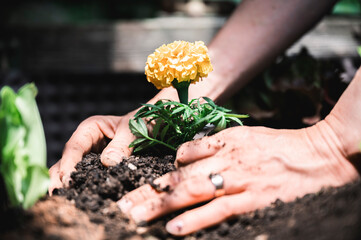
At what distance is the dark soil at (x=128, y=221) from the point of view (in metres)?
0.74

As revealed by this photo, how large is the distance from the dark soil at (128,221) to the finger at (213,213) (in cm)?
2

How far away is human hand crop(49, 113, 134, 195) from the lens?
1.10 m

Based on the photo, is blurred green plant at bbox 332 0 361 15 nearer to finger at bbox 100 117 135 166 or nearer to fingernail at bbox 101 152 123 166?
finger at bbox 100 117 135 166

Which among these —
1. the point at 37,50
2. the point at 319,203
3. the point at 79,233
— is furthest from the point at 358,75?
the point at 37,50

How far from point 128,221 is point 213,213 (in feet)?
0.81

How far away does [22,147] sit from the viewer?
0.82 m

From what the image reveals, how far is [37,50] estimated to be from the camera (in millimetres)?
2654

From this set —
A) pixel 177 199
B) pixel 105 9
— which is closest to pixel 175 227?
pixel 177 199

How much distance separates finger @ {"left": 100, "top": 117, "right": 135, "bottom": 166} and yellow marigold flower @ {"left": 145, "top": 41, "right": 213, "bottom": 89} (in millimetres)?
276

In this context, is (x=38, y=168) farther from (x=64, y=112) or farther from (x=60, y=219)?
(x=64, y=112)

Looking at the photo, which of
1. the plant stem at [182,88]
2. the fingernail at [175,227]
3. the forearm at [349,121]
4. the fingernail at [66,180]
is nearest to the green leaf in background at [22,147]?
the fingernail at [66,180]

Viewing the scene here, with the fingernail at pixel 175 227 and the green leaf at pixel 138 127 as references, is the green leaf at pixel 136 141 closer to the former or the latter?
the green leaf at pixel 138 127

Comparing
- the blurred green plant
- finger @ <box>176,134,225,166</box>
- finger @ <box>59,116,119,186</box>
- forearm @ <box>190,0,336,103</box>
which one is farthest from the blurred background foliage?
finger @ <box>176,134,225,166</box>

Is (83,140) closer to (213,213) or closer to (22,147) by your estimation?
(22,147)
